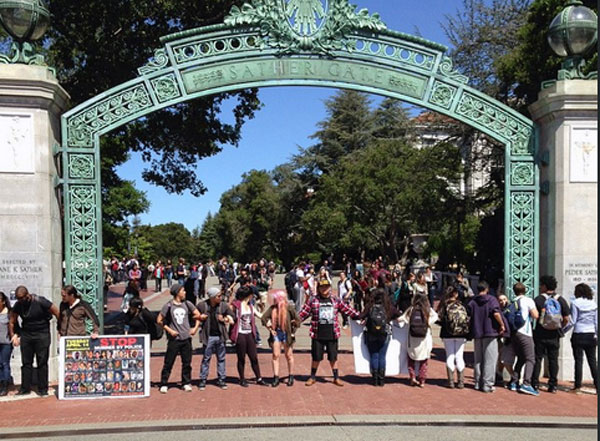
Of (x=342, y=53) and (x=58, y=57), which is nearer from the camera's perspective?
(x=342, y=53)

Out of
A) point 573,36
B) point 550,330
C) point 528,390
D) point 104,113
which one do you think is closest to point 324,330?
point 528,390

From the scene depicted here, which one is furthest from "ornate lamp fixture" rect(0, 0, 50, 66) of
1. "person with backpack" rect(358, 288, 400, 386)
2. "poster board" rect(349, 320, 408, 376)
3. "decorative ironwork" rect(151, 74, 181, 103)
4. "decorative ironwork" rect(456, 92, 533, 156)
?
"decorative ironwork" rect(456, 92, 533, 156)

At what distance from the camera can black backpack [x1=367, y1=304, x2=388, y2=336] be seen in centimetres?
934

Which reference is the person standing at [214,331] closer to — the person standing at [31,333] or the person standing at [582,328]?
the person standing at [31,333]

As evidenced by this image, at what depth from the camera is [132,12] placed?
44.6 ft

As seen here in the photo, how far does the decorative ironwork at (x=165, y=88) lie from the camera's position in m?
10.3

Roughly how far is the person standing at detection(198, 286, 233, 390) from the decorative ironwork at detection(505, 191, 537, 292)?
500 cm

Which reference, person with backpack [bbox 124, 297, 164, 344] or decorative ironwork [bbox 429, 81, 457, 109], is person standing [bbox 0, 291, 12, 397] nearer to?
person with backpack [bbox 124, 297, 164, 344]

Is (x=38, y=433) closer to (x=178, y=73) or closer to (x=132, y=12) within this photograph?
(x=178, y=73)

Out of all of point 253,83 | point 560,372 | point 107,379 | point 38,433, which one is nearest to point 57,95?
point 253,83

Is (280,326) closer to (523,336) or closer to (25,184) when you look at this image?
(523,336)

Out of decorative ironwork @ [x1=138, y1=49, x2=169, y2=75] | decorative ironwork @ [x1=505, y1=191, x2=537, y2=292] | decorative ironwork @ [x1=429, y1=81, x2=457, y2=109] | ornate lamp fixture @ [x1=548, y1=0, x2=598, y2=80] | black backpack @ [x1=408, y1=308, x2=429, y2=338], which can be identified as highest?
ornate lamp fixture @ [x1=548, y1=0, x2=598, y2=80]

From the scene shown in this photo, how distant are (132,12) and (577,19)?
29.7ft

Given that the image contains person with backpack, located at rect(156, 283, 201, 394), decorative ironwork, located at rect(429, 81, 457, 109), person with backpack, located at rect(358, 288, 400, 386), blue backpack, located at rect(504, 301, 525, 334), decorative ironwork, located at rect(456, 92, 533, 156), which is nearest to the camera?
person with backpack, located at rect(156, 283, 201, 394)
